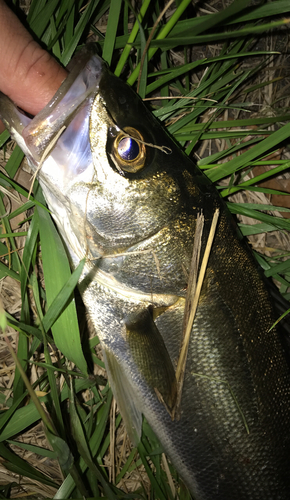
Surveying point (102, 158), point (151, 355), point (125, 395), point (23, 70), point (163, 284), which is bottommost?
point (125, 395)

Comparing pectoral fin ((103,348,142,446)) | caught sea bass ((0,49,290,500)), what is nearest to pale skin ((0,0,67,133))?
caught sea bass ((0,49,290,500))

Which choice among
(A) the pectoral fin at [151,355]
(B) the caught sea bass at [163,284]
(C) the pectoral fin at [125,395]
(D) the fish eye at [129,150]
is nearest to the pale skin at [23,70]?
(B) the caught sea bass at [163,284]

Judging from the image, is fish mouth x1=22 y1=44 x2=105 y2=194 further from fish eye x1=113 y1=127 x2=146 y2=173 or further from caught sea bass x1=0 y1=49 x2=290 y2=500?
fish eye x1=113 y1=127 x2=146 y2=173

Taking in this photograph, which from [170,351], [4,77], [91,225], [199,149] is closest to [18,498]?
[170,351]

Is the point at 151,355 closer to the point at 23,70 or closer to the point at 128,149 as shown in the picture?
the point at 128,149

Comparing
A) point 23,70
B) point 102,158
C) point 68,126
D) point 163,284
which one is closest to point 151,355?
point 163,284

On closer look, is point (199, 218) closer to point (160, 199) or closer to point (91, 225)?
point (160, 199)
